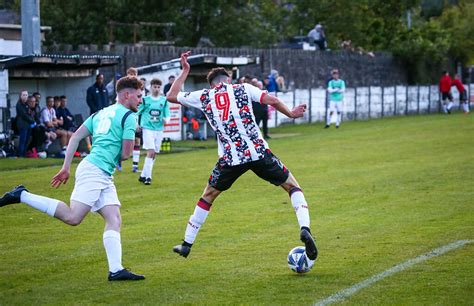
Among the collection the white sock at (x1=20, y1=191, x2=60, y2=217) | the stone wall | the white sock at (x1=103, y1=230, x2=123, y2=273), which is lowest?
the white sock at (x1=103, y1=230, x2=123, y2=273)

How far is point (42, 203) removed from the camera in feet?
30.7

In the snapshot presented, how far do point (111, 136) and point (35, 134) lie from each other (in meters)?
15.6

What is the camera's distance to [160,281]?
9.52 meters

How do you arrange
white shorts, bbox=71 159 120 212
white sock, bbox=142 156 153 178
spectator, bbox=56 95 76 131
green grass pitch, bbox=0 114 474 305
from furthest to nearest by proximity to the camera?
spectator, bbox=56 95 76 131 → white sock, bbox=142 156 153 178 → white shorts, bbox=71 159 120 212 → green grass pitch, bbox=0 114 474 305

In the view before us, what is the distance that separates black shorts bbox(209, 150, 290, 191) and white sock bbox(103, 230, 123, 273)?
4.69ft

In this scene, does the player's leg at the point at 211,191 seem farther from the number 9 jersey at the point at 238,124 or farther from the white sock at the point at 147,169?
the white sock at the point at 147,169

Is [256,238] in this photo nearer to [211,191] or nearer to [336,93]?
[211,191]

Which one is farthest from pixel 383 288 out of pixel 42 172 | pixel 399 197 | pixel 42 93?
pixel 42 93

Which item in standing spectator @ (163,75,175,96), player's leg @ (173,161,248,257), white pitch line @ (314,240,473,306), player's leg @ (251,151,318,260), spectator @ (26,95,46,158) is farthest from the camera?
standing spectator @ (163,75,175,96)

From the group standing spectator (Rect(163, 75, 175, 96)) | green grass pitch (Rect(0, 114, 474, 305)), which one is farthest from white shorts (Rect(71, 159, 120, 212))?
standing spectator (Rect(163, 75, 175, 96))

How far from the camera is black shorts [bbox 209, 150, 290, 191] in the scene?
33.4 feet

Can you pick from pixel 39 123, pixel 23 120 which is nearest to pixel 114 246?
pixel 23 120

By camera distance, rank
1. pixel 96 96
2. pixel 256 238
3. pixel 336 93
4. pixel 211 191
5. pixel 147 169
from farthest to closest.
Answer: pixel 336 93
pixel 96 96
pixel 147 169
pixel 256 238
pixel 211 191

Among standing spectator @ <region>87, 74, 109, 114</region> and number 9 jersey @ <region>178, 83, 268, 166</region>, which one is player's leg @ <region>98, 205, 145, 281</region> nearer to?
number 9 jersey @ <region>178, 83, 268, 166</region>
